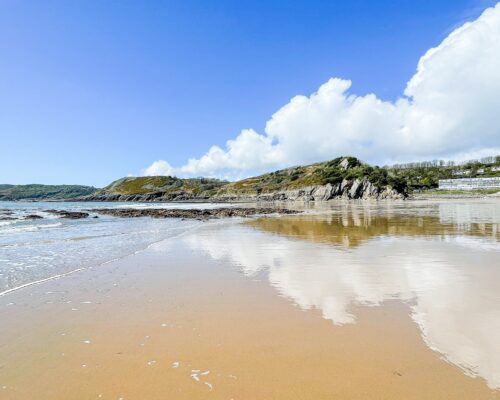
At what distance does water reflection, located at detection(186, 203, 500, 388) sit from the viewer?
5.75 meters

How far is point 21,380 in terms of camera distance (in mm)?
4875

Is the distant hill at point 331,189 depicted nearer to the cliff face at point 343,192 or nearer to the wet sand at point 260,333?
the cliff face at point 343,192

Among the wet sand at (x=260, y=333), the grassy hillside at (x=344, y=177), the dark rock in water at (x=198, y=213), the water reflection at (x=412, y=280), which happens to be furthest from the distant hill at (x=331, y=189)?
the wet sand at (x=260, y=333)

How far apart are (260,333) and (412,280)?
5.77m

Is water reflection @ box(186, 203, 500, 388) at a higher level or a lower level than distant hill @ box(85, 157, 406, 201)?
lower

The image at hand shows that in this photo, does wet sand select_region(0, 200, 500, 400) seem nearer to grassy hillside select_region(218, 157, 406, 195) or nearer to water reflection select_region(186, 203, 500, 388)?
water reflection select_region(186, 203, 500, 388)

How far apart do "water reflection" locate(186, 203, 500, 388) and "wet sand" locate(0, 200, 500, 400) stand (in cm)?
5

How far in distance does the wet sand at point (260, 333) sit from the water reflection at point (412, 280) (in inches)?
1.8

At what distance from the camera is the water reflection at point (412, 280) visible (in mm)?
5754

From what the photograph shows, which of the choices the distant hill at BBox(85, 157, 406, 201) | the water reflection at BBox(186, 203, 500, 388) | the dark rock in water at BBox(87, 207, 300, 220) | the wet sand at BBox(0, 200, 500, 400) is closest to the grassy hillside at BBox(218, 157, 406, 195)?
the distant hill at BBox(85, 157, 406, 201)

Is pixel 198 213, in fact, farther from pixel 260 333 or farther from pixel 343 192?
pixel 343 192

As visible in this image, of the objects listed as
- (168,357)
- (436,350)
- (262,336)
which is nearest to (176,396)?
(168,357)

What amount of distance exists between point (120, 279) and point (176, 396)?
748 cm

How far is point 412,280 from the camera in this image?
9664 millimetres
